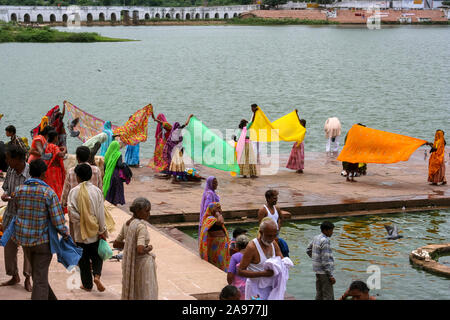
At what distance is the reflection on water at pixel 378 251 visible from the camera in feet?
31.1

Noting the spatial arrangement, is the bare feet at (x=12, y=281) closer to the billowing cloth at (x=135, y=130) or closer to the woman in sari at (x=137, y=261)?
the woman in sari at (x=137, y=261)

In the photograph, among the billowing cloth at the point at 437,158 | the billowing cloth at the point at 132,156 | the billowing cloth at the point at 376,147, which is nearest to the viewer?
the billowing cloth at the point at 437,158

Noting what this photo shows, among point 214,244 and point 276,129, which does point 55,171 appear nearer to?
point 214,244

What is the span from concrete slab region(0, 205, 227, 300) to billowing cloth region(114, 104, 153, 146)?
5830 mm

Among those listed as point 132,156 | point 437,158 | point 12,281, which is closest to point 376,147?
point 437,158

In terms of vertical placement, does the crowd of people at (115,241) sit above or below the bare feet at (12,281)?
above

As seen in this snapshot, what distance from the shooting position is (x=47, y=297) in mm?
6648

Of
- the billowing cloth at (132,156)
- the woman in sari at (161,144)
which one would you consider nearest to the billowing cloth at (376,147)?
the woman in sari at (161,144)

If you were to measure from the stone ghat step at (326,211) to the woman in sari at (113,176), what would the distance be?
0.86 m

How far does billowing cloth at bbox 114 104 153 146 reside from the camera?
15227 mm

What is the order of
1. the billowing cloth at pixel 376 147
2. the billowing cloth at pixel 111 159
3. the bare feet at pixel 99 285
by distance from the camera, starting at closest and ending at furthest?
the bare feet at pixel 99 285, the billowing cloth at pixel 111 159, the billowing cloth at pixel 376 147

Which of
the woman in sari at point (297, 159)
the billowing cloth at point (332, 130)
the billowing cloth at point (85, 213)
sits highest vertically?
the billowing cloth at point (85, 213)

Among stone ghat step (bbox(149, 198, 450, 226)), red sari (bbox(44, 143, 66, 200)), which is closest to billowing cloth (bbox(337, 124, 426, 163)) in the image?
Answer: stone ghat step (bbox(149, 198, 450, 226))
